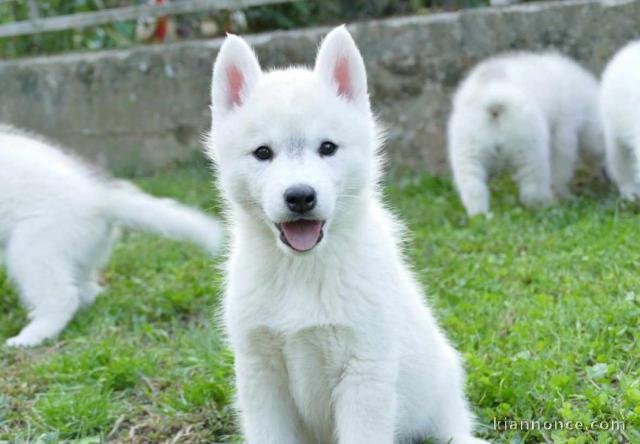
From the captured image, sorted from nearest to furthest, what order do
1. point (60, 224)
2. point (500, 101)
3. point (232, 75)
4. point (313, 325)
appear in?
point (313, 325)
point (232, 75)
point (60, 224)
point (500, 101)

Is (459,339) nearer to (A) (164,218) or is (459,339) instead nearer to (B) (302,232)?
(B) (302,232)

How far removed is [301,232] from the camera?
3133mm

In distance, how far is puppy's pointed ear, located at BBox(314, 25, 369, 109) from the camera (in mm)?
3305

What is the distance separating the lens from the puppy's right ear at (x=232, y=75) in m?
3.34

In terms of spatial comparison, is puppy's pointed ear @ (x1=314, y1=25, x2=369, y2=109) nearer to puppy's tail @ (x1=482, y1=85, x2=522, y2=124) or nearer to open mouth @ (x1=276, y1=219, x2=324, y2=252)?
open mouth @ (x1=276, y1=219, x2=324, y2=252)

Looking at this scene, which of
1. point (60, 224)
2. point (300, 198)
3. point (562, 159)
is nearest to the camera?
point (300, 198)

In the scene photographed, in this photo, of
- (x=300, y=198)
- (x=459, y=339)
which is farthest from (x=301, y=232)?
(x=459, y=339)

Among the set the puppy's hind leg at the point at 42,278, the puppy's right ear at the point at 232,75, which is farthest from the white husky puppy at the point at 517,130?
the puppy's right ear at the point at 232,75

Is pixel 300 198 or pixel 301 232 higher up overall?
pixel 300 198

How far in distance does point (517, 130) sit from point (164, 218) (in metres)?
3.01

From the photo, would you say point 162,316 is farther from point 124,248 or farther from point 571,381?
point 571,381

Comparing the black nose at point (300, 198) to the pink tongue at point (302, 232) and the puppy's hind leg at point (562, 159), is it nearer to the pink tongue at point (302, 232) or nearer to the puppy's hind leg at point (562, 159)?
the pink tongue at point (302, 232)

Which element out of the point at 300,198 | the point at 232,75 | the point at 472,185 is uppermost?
the point at 232,75

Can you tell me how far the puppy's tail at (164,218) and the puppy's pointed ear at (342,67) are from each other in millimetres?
2531
